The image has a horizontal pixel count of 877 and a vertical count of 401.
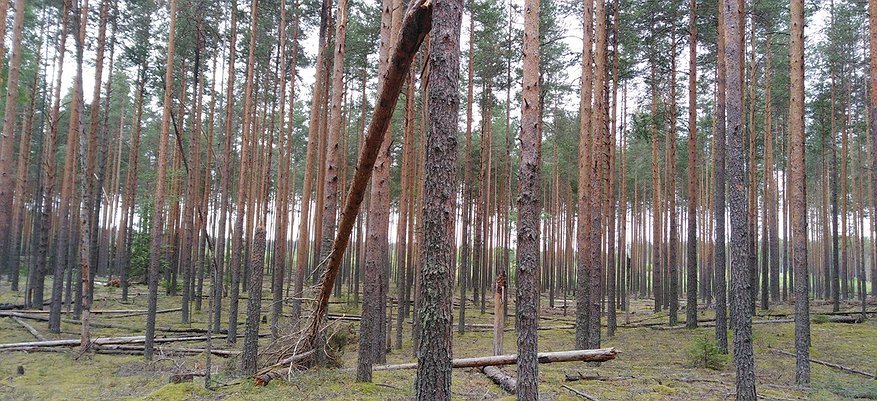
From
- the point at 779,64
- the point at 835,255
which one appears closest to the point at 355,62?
the point at 779,64

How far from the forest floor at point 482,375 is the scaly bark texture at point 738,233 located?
1473mm

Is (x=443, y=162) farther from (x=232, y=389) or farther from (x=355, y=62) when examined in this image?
(x=355, y=62)

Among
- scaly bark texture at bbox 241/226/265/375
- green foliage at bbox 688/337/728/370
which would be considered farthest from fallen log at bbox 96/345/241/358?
green foliage at bbox 688/337/728/370

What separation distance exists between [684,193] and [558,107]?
19999mm

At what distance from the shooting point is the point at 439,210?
3738mm

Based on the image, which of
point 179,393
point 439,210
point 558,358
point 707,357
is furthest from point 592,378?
point 439,210

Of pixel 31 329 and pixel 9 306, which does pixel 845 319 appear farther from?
pixel 9 306

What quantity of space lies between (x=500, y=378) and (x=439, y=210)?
617 centimetres

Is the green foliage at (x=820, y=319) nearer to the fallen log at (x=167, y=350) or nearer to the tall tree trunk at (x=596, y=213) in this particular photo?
the tall tree trunk at (x=596, y=213)

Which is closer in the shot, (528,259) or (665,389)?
(528,259)

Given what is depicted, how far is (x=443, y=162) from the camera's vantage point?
376 centimetres

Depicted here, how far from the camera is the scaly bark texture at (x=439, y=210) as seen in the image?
3.60 meters

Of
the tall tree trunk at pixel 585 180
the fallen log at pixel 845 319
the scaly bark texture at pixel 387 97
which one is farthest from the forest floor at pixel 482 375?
the scaly bark texture at pixel 387 97

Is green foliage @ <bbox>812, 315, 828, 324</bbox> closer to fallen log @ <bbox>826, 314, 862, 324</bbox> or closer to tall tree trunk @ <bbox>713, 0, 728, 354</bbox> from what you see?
fallen log @ <bbox>826, 314, 862, 324</bbox>
